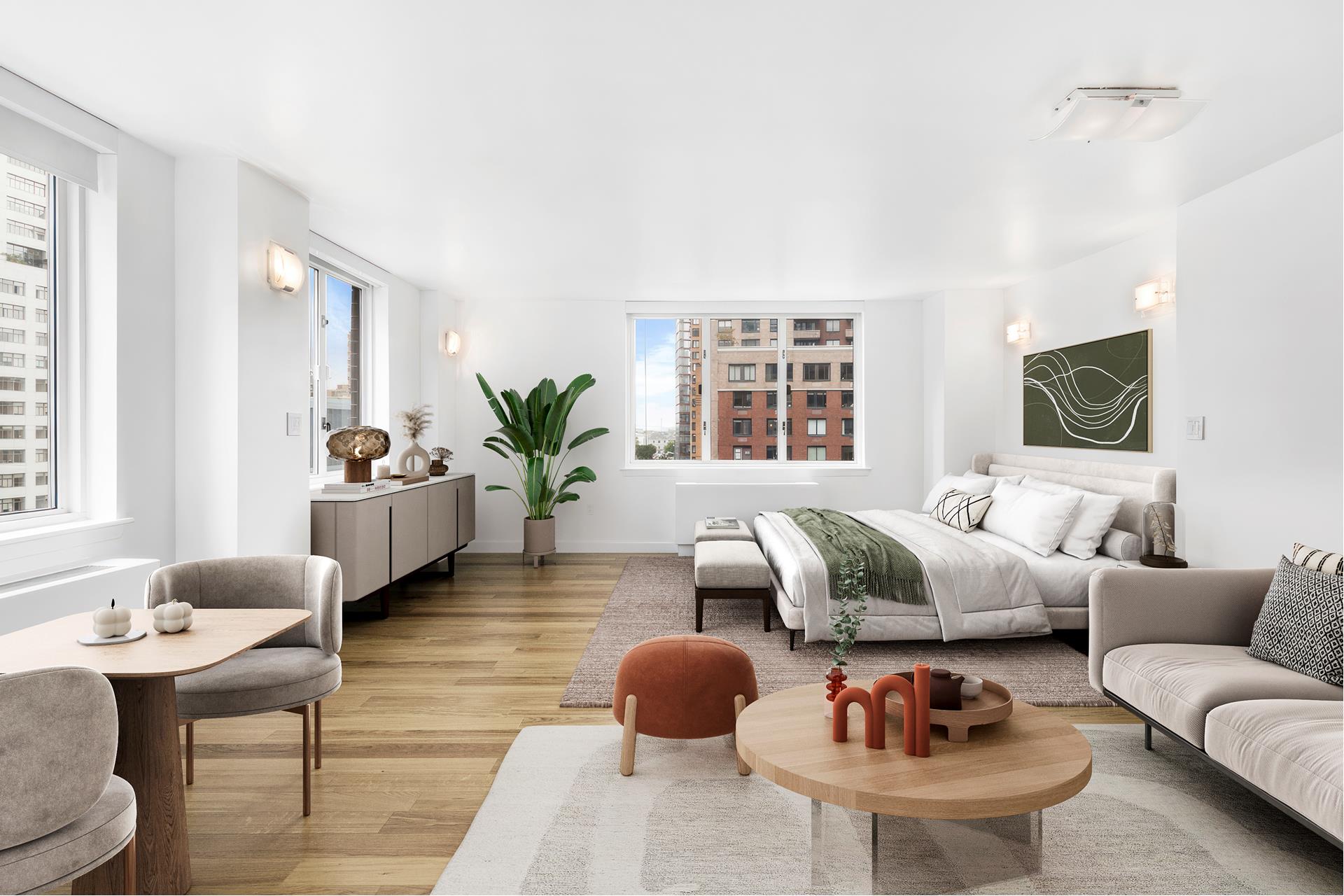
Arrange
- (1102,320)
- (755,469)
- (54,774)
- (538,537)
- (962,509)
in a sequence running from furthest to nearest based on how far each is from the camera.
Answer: (755,469) < (538,537) < (962,509) < (1102,320) < (54,774)

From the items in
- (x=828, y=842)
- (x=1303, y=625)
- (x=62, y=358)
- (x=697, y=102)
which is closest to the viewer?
(x=828, y=842)

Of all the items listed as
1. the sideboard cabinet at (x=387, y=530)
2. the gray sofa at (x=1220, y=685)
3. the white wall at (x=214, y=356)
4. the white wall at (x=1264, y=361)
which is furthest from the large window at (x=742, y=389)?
the gray sofa at (x=1220, y=685)

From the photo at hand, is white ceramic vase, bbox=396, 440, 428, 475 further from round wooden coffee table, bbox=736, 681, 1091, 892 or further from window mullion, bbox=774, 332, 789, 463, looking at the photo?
round wooden coffee table, bbox=736, 681, 1091, 892

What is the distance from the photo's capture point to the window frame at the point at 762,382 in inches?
273

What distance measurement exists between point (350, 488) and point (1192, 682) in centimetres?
417

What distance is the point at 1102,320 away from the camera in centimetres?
486

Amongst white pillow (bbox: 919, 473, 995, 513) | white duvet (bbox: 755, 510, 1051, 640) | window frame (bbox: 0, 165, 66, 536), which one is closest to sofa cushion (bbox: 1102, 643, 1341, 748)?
white duvet (bbox: 755, 510, 1051, 640)

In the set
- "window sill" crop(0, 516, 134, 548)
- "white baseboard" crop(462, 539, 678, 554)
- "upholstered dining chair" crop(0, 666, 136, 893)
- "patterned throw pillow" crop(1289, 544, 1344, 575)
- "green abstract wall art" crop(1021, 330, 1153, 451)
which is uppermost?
"green abstract wall art" crop(1021, 330, 1153, 451)

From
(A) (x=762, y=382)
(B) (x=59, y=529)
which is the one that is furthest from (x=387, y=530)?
(A) (x=762, y=382)

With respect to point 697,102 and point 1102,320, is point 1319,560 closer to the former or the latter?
point 697,102

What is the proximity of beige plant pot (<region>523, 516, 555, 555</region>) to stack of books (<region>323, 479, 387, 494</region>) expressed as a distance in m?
1.88

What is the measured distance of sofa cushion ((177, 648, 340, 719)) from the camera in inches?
84.1

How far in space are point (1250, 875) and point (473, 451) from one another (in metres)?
6.10

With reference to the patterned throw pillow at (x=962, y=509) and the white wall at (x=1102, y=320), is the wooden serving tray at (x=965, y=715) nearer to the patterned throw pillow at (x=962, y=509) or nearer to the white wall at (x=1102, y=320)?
the white wall at (x=1102, y=320)
